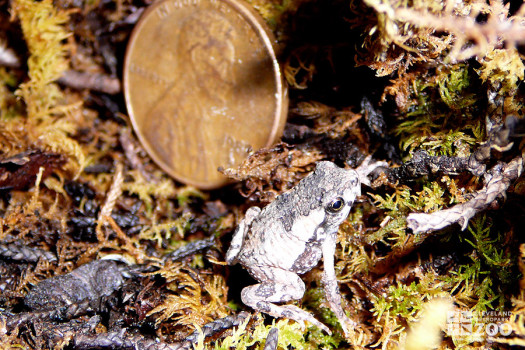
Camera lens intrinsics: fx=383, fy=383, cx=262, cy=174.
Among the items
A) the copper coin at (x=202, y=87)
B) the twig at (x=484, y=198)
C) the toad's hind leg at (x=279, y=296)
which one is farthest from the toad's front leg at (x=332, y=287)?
the copper coin at (x=202, y=87)

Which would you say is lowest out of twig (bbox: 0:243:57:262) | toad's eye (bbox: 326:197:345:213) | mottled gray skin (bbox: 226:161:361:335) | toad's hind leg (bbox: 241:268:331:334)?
twig (bbox: 0:243:57:262)

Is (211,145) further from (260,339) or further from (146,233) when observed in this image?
(260,339)

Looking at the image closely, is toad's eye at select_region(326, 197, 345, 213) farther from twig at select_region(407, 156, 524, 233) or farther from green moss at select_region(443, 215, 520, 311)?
green moss at select_region(443, 215, 520, 311)

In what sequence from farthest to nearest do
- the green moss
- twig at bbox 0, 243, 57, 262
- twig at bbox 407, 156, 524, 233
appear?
twig at bbox 0, 243, 57, 262, the green moss, twig at bbox 407, 156, 524, 233

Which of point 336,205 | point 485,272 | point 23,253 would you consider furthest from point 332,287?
point 23,253

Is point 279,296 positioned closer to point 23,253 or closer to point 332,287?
point 332,287

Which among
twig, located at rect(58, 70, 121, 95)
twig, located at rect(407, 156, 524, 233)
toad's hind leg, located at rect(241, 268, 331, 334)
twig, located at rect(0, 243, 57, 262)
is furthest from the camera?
twig, located at rect(58, 70, 121, 95)

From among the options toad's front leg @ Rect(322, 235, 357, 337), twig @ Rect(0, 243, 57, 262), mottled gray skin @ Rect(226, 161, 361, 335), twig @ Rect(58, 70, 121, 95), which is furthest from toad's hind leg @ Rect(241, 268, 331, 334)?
twig @ Rect(58, 70, 121, 95)

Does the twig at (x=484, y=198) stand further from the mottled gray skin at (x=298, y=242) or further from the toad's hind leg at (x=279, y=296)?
the toad's hind leg at (x=279, y=296)
